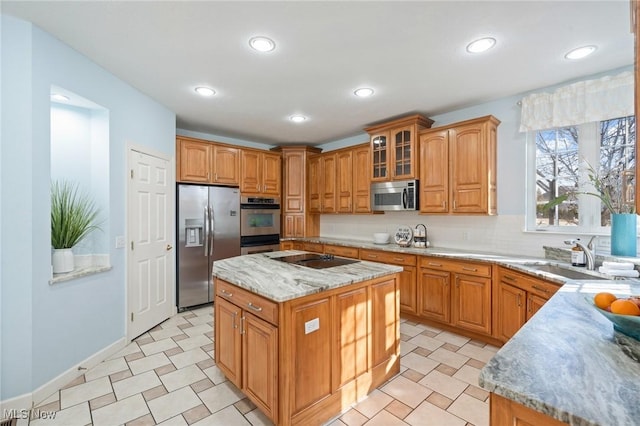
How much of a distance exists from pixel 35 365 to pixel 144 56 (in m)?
2.51

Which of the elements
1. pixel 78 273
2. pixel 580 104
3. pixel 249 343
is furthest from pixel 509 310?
pixel 78 273

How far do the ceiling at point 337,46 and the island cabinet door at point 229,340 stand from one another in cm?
202

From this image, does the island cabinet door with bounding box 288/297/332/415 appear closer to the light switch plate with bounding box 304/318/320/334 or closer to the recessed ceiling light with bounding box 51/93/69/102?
the light switch plate with bounding box 304/318/320/334

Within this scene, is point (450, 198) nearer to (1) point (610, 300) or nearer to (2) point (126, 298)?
(1) point (610, 300)

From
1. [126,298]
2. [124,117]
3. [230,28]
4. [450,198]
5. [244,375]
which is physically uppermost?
[230,28]

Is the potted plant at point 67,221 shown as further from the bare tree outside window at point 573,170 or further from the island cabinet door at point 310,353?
the bare tree outside window at point 573,170

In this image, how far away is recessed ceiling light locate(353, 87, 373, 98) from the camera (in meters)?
3.05

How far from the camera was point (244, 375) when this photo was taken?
6.44ft

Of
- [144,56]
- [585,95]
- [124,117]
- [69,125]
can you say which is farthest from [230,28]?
[585,95]

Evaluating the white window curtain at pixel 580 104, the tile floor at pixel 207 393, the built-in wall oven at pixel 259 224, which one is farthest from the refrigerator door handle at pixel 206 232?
the white window curtain at pixel 580 104

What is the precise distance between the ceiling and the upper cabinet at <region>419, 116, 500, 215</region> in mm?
380

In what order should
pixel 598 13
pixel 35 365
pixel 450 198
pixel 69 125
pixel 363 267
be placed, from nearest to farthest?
pixel 598 13 → pixel 35 365 → pixel 363 267 → pixel 69 125 → pixel 450 198

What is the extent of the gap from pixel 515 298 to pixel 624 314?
1.89 m

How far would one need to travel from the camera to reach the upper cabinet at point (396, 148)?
12.3ft
